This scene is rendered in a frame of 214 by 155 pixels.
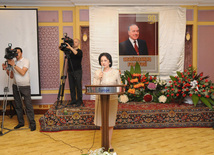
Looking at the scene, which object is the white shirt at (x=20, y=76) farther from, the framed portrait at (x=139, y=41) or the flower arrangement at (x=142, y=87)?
the framed portrait at (x=139, y=41)

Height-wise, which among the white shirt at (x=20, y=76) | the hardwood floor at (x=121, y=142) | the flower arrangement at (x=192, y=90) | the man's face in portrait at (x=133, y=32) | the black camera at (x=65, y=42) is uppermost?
the man's face in portrait at (x=133, y=32)

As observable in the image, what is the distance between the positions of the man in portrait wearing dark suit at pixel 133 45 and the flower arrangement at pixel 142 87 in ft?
1.91

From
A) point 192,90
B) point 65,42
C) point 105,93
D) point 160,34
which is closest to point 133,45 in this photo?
point 160,34

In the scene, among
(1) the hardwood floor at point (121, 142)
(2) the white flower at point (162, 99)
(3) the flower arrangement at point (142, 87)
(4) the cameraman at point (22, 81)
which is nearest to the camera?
(1) the hardwood floor at point (121, 142)

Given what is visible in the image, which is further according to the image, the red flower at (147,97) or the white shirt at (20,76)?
the red flower at (147,97)

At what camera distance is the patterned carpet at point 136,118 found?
142 inches

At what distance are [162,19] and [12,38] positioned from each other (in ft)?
11.2

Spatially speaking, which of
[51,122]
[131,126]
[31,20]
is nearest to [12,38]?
[31,20]

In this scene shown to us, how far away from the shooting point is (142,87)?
14.6 feet

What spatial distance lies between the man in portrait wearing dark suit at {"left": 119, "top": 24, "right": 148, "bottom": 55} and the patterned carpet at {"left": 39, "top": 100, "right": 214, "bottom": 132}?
5.26ft

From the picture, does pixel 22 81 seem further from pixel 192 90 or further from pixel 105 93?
pixel 192 90

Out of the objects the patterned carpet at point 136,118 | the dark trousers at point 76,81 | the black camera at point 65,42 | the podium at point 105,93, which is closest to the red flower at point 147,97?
the patterned carpet at point 136,118

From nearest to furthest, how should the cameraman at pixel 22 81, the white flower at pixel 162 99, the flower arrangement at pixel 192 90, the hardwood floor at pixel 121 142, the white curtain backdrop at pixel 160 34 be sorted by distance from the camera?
1. the hardwood floor at pixel 121 142
2. the cameraman at pixel 22 81
3. the flower arrangement at pixel 192 90
4. the white flower at pixel 162 99
5. the white curtain backdrop at pixel 160 34

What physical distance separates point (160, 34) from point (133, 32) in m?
0.64
